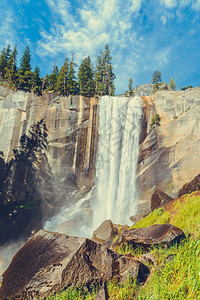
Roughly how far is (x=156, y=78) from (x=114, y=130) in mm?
53377

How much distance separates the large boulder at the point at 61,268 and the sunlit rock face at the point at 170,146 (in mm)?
20492

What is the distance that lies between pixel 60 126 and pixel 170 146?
16.2 m

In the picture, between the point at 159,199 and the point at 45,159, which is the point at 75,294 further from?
the point at 45,159

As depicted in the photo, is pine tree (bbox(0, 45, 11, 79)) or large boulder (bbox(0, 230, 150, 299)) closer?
large boulder (bbox(0, 230, 150, 299))

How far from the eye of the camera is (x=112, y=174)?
27969mm

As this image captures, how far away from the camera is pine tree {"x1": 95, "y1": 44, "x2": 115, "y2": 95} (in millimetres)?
45531

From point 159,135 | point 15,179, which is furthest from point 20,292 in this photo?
point 159,135

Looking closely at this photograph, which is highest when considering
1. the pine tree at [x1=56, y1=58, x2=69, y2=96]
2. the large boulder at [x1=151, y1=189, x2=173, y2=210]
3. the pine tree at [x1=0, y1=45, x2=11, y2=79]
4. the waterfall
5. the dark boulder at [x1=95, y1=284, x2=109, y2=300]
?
the pine tree at [x1=0, y1=45, x2=11, y2=79]

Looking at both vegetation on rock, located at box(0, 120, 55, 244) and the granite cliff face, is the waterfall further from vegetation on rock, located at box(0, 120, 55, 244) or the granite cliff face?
vegetation on rock, located at box(0, 120, 55, 244)

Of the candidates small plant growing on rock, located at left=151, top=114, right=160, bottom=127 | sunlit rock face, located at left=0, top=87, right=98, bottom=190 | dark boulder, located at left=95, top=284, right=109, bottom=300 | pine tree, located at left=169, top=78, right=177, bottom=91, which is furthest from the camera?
pine tree, located at left=169, top=78, right=177, bottom=91

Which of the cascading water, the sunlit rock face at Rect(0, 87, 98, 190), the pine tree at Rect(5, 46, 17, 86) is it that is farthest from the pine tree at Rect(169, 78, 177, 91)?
the pine tree at Rect(5, 46, 17, 86)

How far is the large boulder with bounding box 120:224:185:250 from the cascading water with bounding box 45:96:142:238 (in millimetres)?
17814

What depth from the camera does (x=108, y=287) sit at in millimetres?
4312

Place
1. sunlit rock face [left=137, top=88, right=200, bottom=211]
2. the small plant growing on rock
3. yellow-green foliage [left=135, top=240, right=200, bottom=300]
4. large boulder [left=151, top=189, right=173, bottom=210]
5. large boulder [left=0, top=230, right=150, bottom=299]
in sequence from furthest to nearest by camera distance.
Answer: 1. the small plant growing on rock
2. sunlit rock face [left=137, top=88, right=200, bottom=211]
3. large boulder [left=151, top=189, right=173, bottom=210]
4. large boulder [left=0, top=230, right=150, bottom=299]
5. yellow-green foliage [left=135, top=240, right=200, bottom=300]
